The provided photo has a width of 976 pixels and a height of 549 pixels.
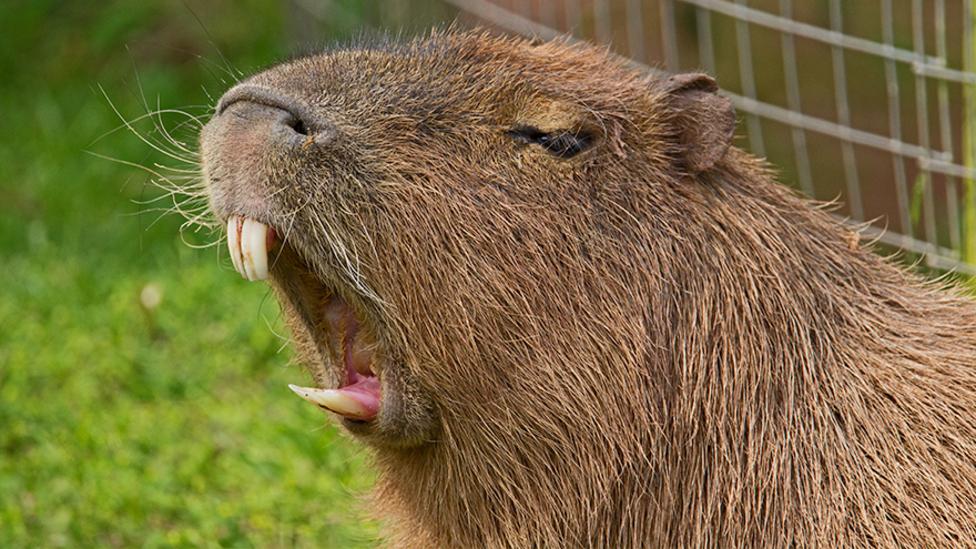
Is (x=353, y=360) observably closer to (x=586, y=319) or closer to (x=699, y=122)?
(x=586, y=319)

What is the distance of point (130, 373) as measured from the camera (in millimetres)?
5453

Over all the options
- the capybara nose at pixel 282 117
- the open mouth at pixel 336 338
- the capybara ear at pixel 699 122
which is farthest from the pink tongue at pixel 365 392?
the capybara ear at pixel 699 122

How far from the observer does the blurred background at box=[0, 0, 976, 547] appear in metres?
4.46

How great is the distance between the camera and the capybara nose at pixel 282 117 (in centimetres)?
297

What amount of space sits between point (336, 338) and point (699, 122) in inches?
36.5

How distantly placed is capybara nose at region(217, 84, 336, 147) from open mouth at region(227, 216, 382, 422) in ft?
0.62

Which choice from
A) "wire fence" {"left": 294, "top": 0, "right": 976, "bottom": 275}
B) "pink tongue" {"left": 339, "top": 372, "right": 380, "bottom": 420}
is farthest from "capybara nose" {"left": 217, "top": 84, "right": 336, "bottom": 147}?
"wire fence" {"left": 294, "top": 0, "right": 976, "bottom": 275}

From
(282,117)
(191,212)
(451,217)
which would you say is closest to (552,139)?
(451,217)

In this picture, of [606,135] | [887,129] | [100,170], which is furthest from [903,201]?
[100,170]

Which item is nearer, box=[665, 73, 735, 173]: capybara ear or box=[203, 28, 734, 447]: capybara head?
box=[203, 28, 734, 447]: capybara head

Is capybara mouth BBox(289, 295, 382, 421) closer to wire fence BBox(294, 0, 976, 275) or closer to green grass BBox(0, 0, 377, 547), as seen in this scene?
green grass BBox(0, 0, 377, 547)

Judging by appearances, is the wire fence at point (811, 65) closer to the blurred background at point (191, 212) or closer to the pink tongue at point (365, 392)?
the blurred background at point (191, 212)

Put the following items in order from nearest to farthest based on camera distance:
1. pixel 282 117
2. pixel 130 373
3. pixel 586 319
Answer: pixel 282 117, pixel 586 319, pixel 130 373

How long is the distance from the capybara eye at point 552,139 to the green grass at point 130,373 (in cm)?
88
